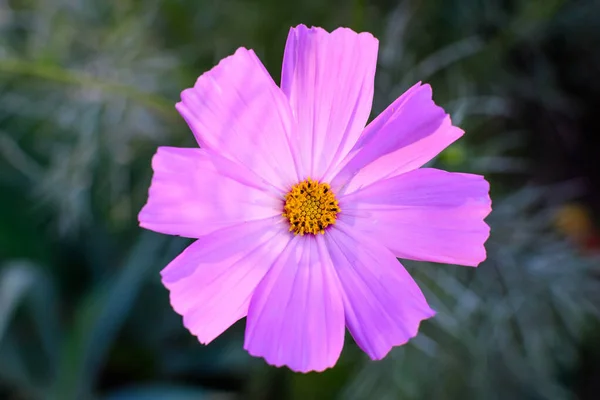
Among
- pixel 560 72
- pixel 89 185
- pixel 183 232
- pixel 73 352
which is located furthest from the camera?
pixel 560 72

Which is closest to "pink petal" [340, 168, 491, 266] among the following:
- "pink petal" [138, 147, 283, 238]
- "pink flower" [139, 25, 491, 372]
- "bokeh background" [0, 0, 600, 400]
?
"pink flower" [139, 25, 491, 372]

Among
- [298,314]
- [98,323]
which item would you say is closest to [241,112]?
[298,314]

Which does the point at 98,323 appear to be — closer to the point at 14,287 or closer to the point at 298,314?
the point at 14,287

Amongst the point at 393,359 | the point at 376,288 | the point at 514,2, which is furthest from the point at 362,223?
the point at 514,2

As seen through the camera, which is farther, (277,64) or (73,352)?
(277,64)

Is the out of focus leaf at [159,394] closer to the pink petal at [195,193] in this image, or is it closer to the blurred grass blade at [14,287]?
the blurred grass blade at [14,287]

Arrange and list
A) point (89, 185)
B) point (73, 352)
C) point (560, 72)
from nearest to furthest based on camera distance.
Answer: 1. point (73, 352)
2. point (89, 185)
3. point (560, 72)

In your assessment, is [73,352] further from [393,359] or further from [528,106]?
[528,106]
